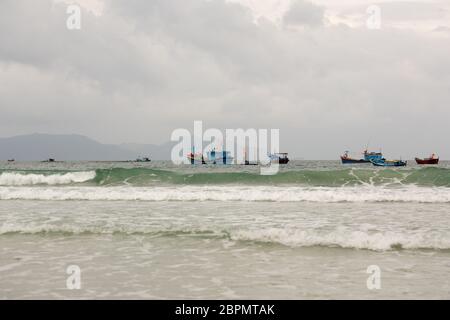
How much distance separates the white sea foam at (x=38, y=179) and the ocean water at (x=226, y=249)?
15942mm

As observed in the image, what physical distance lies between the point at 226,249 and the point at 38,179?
31.4 metres

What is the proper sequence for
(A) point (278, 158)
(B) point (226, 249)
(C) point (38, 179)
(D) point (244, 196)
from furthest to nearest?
(A) point (278, 158) → (C) point (38, 179) → (D) point (244, 196) → (B) point (226, 249)

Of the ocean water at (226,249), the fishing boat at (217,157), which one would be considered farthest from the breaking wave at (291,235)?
the fishing boat at (217,157)

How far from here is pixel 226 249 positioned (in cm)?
1066

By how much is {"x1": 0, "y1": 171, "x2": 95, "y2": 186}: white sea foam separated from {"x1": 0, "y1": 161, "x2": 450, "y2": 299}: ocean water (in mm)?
15942

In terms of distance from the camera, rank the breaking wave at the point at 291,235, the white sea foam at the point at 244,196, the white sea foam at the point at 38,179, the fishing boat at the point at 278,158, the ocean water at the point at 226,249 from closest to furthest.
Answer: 1. the ocean water at the point at 226,249
2. the breaking wave at the point at 291,235
3. the white sea foam at the point at 244,196
4. the white sea foam at the point at 38,179
5. the fishing boat at the point at 278,158

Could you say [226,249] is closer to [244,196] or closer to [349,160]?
[244,196]

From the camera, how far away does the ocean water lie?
24.6 feet

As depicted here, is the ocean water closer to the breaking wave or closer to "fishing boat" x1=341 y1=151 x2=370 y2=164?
the breaking wave

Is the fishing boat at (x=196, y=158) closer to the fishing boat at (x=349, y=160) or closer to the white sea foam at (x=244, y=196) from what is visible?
the fishing boat at (x=349, y=160)

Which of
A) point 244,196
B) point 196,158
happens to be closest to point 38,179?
point 244,196

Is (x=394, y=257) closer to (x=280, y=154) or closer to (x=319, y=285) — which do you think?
(x=319, y=285)

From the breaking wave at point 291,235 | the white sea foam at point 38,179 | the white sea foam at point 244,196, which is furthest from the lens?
the white sea foam at point 38,179

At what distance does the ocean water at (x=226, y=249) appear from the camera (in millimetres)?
7484
